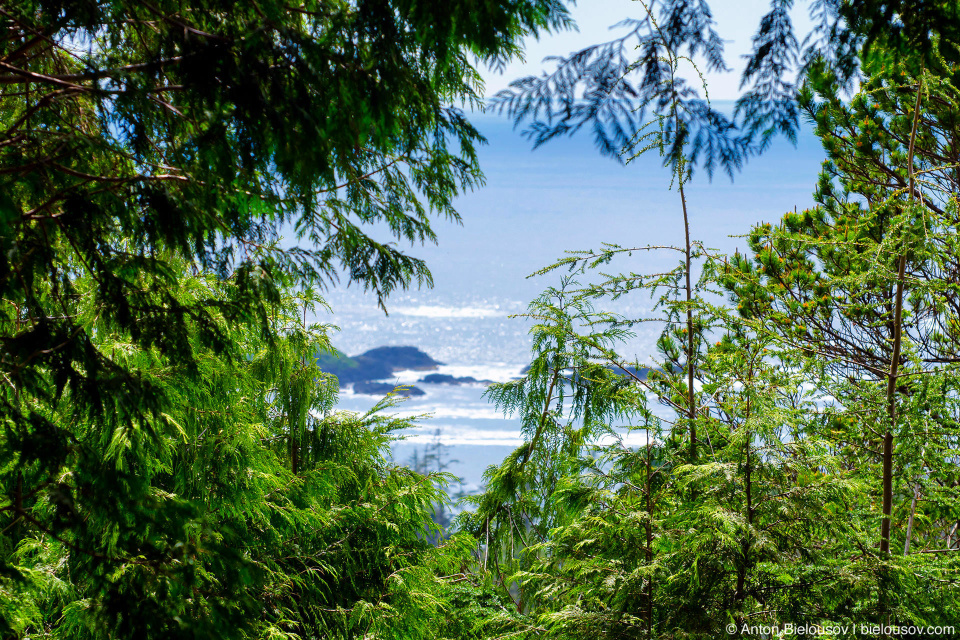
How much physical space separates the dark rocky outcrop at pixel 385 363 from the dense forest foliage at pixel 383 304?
38185 millimetres

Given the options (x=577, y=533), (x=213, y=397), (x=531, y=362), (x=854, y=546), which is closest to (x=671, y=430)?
(x=577, y=533)

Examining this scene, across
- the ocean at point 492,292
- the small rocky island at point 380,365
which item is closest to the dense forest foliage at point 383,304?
the ocean at point 492,292

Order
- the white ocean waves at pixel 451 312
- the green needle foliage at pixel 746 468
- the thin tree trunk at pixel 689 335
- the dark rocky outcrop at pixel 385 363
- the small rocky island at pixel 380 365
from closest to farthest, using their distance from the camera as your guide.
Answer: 1. the green needle foliage at pixel 746 468
2. the thin tree trunk at pixel 689 335
3. the small rocky island at pixel 380 365
4. the dark rocky outcrop at pixel 385 363
5. the white ocean waves at pixel 451 312

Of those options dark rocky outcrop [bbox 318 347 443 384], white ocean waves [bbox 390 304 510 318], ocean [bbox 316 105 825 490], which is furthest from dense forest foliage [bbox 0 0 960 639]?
white ocean waves [bbox 390 304 510 318]

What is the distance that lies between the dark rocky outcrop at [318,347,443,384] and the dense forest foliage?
38.2m

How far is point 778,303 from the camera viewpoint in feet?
19.6

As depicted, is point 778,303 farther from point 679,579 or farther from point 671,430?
point 679,579

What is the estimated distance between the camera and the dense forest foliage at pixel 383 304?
2326 millimetres

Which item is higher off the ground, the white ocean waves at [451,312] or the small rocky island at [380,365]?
the white ocean waves at [451,312]

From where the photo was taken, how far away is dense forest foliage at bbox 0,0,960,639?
91.6 inches

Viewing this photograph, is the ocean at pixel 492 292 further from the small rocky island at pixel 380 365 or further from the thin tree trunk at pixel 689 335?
the thin tree trunk at pixel 689 335

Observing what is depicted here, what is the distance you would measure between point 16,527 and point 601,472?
3.22m

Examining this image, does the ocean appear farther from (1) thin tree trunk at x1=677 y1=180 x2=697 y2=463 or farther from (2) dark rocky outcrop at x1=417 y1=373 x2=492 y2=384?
(1) thin tree trunk at x1=677 y1=180 x2=697 y2=463

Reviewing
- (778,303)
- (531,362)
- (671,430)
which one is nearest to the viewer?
(671,430)
